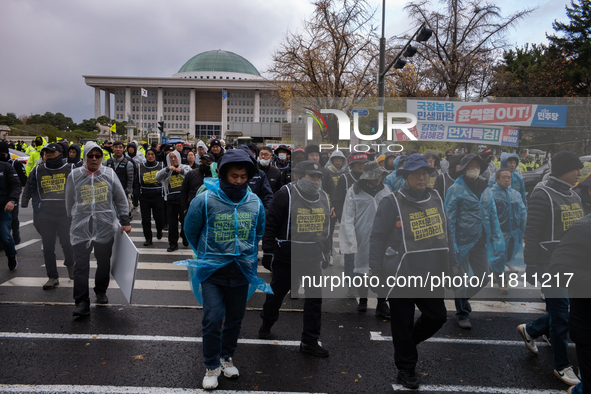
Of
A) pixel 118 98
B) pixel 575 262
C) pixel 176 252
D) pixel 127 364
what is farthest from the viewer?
pixel 118 98

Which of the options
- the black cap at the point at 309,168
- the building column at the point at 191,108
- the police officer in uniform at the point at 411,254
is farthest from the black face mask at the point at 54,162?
the building column at the point at 191,108

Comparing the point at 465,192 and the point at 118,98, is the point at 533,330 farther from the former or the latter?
the point at 118,98

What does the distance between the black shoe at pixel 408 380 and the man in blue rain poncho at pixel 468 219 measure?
5.44ft

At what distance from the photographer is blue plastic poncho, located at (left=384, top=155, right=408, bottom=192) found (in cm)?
398

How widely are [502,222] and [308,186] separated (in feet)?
8.87

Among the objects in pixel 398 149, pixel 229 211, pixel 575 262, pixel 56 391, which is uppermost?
pixel 398 149

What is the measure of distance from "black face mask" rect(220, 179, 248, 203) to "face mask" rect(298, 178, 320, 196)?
0.82 m

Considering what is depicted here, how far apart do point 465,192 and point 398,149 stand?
100 centimetres

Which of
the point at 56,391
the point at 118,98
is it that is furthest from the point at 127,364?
the point at 118,98

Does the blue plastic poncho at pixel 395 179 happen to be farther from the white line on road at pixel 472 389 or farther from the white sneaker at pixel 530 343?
the white sneaker at pixel 530 343

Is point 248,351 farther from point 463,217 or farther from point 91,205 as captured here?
point 463,217

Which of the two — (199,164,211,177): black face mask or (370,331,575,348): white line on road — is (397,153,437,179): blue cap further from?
(199,164,211,177): black face mask

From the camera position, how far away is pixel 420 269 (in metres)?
3.44

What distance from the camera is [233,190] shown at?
340 cm
